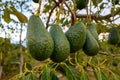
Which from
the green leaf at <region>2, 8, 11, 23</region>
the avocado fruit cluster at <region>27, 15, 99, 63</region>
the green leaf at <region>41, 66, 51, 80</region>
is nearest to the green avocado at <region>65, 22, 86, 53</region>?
the avocado fruit cluster at <region>27, 15, 99, 63</region>

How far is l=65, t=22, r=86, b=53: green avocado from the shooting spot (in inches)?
41.1

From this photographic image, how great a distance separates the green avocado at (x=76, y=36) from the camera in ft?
3.43

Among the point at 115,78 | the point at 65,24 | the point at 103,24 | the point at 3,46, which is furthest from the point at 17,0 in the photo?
the point at 115,78

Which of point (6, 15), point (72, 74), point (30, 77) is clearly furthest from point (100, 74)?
point (6, 15)

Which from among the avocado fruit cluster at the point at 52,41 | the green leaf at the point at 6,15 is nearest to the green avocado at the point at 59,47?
the avocado fruit cluster at the point at 52,41

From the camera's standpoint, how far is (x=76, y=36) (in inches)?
41.6

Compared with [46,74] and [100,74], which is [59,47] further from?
[100,74]

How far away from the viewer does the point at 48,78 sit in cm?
120

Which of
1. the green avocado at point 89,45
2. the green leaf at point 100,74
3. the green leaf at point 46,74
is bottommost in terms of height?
the green leaf at point 100,74

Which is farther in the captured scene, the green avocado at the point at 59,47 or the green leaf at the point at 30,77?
the green leaf at the point at 30,77

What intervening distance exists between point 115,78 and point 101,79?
0.32ft

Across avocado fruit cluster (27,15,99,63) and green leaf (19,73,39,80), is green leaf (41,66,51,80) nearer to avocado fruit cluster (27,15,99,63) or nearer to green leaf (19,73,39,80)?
green leaf (19,73,39,80)

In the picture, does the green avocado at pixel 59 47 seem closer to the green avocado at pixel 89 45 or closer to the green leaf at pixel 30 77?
the green avocado at pixel 89 45

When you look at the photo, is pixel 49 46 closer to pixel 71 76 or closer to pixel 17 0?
pixel 71 76
